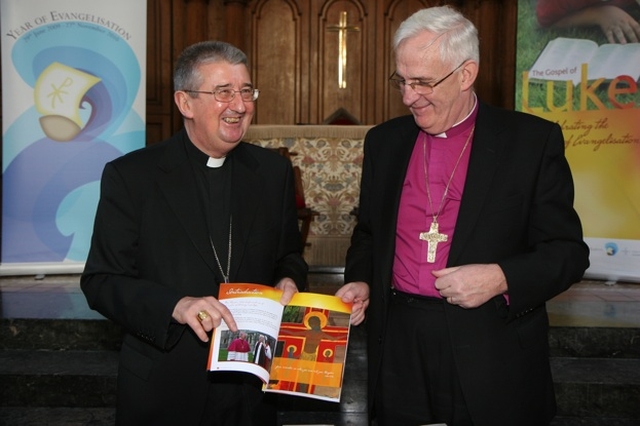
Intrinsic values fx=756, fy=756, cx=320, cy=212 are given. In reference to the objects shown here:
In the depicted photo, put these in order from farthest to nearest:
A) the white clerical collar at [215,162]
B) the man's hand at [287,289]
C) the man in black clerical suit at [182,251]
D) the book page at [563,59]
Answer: the book page at [563,59]
the white clerical collar at [215,162]
the man in black clerical suit at [182,251]
the man's hand at [287,289]

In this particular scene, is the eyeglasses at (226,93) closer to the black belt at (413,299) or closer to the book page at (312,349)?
the book page at (312,349)

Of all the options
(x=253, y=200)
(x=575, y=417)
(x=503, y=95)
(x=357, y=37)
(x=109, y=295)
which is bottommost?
(x=575, y=417)

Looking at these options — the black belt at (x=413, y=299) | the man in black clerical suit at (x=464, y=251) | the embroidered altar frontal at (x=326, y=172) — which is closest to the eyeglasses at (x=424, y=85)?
the man in black clerical suit at (x=464, y=251)

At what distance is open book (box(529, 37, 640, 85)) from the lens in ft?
19.2

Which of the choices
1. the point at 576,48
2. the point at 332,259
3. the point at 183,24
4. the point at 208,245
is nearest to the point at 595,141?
the point at 576,48

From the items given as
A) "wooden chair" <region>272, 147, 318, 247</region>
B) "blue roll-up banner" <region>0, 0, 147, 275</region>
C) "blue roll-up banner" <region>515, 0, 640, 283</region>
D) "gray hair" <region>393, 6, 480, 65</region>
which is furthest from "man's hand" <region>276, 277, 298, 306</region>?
"blue roll-up banner" <region>515, 0, 640, 283</region>

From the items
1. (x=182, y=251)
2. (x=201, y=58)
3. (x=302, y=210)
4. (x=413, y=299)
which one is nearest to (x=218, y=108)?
(x=201, y=58)

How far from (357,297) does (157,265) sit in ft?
2.10

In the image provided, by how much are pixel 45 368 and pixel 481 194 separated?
2.86 metres

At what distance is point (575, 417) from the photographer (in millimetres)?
3873

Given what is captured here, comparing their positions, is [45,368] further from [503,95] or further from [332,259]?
[503,95]

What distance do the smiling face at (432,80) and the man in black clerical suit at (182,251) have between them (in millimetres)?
507

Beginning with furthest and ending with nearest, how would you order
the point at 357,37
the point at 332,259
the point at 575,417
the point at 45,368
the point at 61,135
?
the point at 357,37 → the point at 332,259 → the point at 61,135 → the point at 45,368 → the point at 575,417

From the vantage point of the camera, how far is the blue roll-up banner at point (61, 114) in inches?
228
